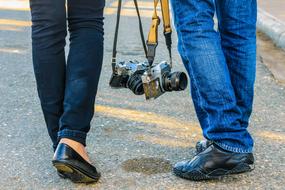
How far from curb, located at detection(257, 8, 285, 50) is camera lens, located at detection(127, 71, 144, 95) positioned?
3273mm

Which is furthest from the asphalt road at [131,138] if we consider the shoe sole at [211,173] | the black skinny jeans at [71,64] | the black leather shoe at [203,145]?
the black skinny jeans at [71,64]

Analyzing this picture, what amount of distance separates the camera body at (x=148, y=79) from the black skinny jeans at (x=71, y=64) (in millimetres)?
107

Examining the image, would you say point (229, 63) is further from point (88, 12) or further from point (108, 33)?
point (108, 33)

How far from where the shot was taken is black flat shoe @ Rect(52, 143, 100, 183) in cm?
239

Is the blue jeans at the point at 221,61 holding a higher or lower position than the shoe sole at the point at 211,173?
higher

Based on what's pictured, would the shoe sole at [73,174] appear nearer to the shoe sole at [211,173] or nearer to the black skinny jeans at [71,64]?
the black skinny jeans at [71,64]

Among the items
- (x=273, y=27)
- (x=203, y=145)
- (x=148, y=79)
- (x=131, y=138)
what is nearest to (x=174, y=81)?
(x=148, y=79)

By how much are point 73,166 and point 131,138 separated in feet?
2.56

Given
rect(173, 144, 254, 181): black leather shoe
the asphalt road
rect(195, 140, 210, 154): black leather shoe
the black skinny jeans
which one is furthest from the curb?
the black skinny jeans

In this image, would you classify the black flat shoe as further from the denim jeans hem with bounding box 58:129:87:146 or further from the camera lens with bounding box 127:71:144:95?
the camera lens with bounding box 127:71:144:95

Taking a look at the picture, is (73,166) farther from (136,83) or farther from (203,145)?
(203,145)

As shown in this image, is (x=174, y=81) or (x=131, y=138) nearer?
(x=174, y=81)

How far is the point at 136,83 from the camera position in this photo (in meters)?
2.53

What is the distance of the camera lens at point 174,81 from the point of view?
2.49 metres
